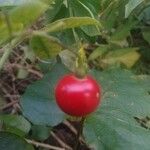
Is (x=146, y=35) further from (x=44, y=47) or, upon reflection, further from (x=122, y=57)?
(x=44, y=47)

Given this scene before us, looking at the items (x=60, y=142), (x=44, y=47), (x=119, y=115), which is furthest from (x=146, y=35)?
(x=44, y=47)

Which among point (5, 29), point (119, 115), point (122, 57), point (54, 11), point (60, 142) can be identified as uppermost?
point (5, 29)

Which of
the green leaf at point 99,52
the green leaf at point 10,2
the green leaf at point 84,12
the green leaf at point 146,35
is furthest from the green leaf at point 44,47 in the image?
the green leaf at point 146,35

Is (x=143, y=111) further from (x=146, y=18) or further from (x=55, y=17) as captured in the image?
(x=146, y=18)

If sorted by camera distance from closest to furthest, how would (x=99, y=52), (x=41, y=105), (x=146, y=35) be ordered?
(x=41, y=105), (x=99, y=52), (x=146, y=35)

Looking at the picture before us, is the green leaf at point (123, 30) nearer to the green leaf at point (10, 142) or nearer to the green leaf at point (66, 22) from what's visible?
the green leaf at point (10, 142)

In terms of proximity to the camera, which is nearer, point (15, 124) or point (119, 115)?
point (119, 115)

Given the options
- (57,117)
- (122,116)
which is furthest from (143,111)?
(57,117)
